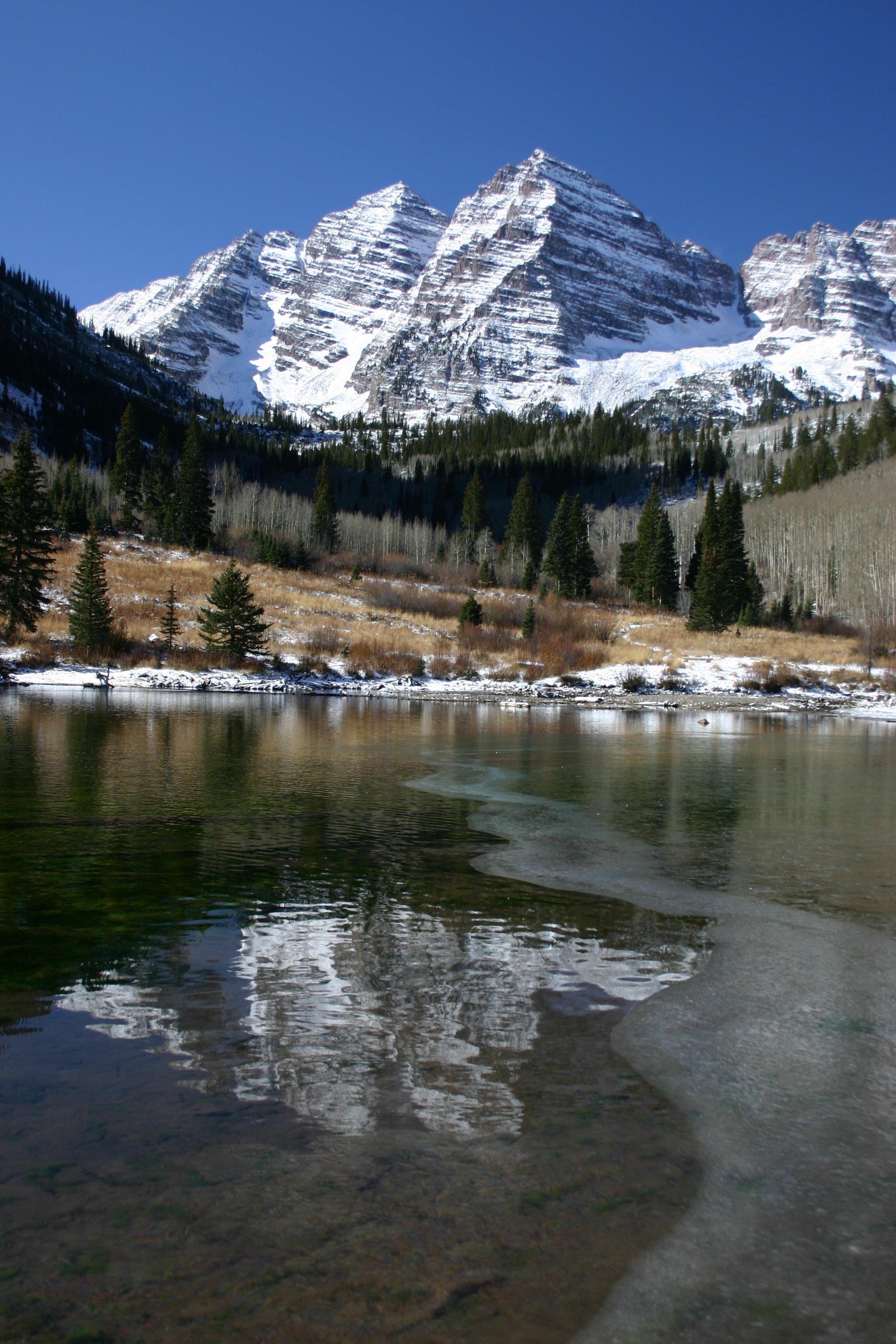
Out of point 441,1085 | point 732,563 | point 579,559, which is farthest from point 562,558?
point 441,1085

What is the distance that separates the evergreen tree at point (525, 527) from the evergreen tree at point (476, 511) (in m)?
8.65

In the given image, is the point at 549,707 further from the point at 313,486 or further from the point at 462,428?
the point at 462,428

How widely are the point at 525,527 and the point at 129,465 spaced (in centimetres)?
5276

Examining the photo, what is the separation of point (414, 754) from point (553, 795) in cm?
566

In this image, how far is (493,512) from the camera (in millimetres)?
147875

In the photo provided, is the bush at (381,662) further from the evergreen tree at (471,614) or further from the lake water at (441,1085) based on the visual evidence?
the lake water at (441,1085)

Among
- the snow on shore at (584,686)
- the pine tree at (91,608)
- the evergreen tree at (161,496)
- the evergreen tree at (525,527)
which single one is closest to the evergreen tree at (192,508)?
the evergreen tree at (161,496)

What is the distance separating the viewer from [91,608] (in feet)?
140

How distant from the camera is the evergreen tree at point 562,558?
94.9 metres

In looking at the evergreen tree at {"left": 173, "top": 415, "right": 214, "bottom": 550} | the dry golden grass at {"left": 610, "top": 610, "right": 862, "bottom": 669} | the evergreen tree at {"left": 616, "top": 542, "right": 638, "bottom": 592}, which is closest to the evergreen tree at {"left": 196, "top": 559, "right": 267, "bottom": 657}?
the dry golden grass at {"left": 610, "top": 610, "right": 862, "bottom": 669}

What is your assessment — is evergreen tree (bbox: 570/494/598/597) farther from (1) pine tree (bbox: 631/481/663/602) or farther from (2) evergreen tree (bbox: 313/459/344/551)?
(2) evergreen tree (bbox: 313/459/344/551)

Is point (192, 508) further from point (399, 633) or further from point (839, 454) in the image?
point (839, 454)

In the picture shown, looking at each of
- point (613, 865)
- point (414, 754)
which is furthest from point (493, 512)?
point (613, 865)

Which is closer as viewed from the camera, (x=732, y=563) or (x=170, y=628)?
(x=170, y=628)
